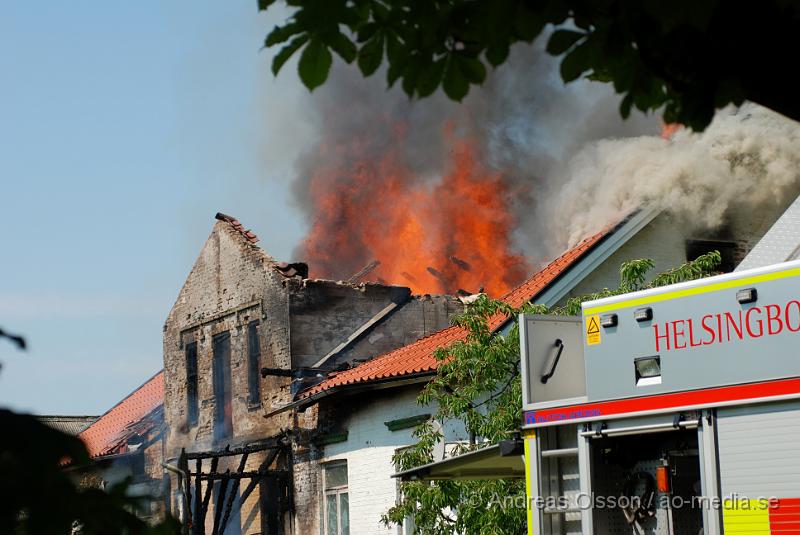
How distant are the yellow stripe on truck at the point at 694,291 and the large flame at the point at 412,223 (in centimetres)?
1502

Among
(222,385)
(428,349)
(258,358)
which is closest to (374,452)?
(428,349)

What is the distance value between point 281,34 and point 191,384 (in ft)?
74.7

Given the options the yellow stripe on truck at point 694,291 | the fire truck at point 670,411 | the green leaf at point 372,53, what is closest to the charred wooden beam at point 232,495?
the fire truck at point 670,411

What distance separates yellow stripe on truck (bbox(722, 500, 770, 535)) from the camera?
312 inches

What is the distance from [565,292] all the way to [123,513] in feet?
50.6

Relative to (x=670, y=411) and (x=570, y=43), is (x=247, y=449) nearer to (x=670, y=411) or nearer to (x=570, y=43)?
(x=670, y=411)

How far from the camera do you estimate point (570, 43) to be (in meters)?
3.81

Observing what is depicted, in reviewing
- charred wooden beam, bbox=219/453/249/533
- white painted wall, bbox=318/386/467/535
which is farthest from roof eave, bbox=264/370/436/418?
charred wooden beam, bbox=219/453/249/533

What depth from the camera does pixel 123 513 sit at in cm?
336

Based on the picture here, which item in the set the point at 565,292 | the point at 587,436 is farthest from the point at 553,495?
the point at 565,292

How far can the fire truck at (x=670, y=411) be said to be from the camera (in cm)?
803

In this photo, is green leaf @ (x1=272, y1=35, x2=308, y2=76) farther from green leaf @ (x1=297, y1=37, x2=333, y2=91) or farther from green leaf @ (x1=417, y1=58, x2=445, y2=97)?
green leaf @ (x1=417, y1=58, x2=445, y2=97)

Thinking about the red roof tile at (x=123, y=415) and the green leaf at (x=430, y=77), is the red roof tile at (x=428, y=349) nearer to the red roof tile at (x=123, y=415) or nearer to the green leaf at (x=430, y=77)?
the red roof tile at (x=123, y=415)

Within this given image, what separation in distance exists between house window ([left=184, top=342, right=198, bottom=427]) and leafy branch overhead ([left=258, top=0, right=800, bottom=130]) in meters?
22.4
